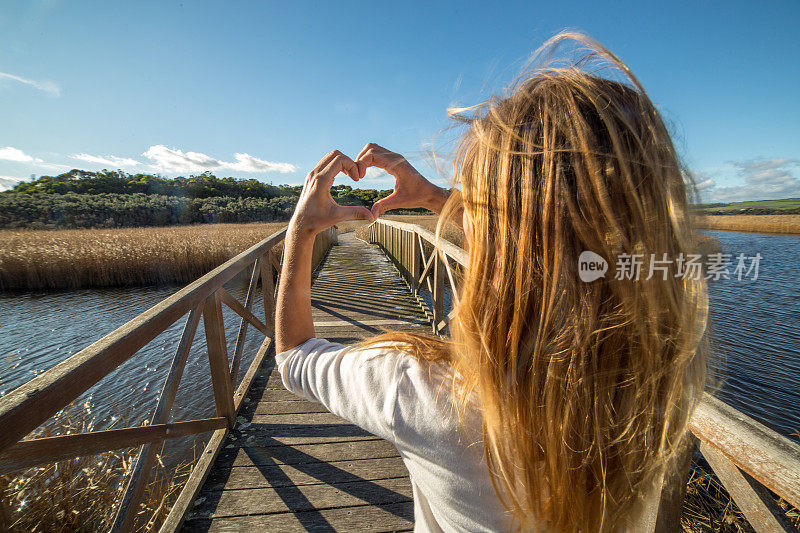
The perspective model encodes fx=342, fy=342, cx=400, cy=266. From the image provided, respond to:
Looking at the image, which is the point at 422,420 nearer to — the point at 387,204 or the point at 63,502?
the point at 387,204

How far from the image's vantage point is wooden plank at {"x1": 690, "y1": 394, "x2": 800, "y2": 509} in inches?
24.0

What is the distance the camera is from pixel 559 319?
21.0 inches

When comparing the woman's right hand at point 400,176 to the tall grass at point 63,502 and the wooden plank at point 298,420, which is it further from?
the tall grass at point 63,502

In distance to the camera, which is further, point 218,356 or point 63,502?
point 218,356

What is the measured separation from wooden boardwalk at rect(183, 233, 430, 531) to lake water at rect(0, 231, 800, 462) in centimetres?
156

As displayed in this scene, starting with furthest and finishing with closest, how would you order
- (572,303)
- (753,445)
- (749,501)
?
(749,501)
(753,445)
(572,303)

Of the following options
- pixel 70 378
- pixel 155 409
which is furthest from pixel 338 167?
pixel 155 409

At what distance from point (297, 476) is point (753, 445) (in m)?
1.99

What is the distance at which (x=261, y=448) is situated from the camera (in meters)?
2.16

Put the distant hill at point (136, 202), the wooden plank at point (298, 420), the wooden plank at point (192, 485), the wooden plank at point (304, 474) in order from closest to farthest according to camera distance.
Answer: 1. the wooden plank at point (192, 485)
2. the wooden plank at point (304, 474)
3. the wooden plank at point (298, 420)
4. the distant hill at point (136, 202)

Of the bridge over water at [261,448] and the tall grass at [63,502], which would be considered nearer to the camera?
the bridge over water at [261,448]

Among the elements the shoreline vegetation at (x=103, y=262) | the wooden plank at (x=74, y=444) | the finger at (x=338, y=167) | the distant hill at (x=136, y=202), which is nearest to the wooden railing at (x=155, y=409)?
the wooden plank at (x=74, y=444)

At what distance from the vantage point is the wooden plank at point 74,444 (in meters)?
0.90

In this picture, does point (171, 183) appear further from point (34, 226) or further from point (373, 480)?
point (373, 480)
